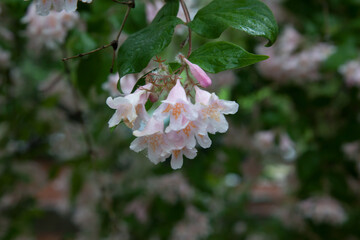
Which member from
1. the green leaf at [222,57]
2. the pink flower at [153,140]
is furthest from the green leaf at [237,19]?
the pink flower at [153,140]

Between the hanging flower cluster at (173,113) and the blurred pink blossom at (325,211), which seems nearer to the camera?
the hanging flower cluster at (173,113)

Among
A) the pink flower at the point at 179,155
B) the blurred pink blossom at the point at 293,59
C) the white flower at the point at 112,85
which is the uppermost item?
the pink flower at the point at 179,155

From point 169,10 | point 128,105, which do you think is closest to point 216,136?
point 169,10

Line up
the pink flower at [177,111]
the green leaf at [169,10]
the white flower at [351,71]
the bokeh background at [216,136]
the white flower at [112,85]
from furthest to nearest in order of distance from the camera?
the bokeh background at [216,136] < the white flower at [351,71] < the white flower at [112,85] < the green leaf at [169,10] < the pink flower at [177,111]

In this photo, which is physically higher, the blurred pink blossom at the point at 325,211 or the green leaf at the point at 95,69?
the green leaf at the point at 95,69

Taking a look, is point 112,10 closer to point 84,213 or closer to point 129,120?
point 129,120

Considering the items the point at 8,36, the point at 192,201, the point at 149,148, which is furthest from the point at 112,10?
the point at 192,201

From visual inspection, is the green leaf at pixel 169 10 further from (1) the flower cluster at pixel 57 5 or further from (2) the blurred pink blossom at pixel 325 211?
(2) the blurred pink blossom at pixel 325 211

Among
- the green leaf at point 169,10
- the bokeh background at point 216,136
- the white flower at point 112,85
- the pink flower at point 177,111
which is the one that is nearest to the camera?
the pink flower at point 177,111
